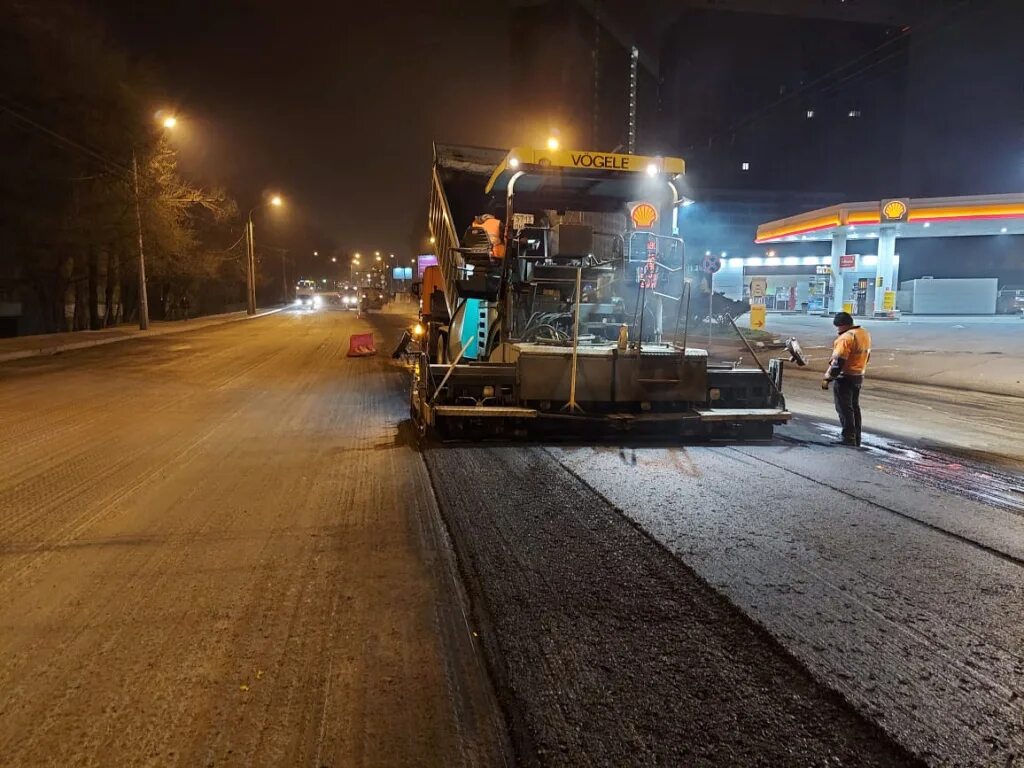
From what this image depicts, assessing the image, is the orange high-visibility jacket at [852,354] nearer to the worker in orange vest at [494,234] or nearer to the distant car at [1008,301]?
the worker in orange vest at [494,234]

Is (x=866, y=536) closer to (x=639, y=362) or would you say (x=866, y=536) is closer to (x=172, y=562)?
(x=639, y=362)

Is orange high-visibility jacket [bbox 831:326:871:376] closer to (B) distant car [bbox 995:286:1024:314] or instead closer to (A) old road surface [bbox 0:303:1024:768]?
(A) old road surface [bbox 0:303:1024:768]

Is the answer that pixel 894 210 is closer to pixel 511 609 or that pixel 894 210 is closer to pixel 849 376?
pixel 849 376

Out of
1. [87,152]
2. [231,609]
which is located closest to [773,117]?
[87,152]

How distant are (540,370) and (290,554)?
3708 millimetres

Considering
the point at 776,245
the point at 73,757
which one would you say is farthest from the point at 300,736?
the point at 776,245

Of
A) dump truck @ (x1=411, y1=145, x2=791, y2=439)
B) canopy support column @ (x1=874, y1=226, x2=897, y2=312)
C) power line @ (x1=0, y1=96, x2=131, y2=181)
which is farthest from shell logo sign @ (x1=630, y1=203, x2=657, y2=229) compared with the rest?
canopy support column @ (x1=874, y1=226, x2=897, y2=312)

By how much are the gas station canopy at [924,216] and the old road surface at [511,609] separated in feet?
90.3

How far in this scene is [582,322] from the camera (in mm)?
8898

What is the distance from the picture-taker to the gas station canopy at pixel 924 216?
1206 inches

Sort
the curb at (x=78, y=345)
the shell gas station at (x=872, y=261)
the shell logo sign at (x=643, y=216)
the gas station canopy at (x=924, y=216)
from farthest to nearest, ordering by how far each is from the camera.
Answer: the shell gas station at (x=872, y=261), the gas station canopy at (x=924, y=216), the curb at (x=78, y=345), the shell logo sign at (x=643, y=216)

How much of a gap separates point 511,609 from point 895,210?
107ft

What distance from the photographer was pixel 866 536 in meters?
5.05

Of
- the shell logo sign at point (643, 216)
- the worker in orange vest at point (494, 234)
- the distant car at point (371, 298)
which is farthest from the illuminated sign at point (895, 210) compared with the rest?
the distant car at point (371, 298)
